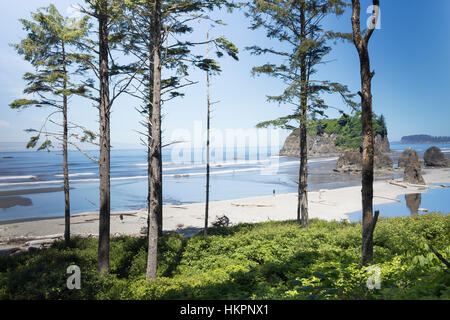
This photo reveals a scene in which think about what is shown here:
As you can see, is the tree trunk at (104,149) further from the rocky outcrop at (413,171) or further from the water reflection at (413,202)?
the rocky outcrop at (413,171)

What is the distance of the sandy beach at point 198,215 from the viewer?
682 inches

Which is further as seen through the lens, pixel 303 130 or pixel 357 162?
pixel 357 162

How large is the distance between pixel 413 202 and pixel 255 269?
84.8 ft

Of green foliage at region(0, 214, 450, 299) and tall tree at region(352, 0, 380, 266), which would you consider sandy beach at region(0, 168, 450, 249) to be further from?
tall tree at region(352, 0, 380, 266)

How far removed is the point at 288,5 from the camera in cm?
1198

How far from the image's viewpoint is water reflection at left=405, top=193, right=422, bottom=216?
2105cm

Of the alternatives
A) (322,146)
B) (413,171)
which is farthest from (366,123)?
(322,146)

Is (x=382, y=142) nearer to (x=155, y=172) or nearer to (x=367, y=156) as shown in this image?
(x=367, y=156)

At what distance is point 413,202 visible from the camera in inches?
961

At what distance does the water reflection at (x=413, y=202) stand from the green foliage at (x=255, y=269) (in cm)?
1466

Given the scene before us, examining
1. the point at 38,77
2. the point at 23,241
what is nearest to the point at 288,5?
the point at 38,77

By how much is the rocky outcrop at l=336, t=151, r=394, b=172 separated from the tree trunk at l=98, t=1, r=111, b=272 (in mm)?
59563

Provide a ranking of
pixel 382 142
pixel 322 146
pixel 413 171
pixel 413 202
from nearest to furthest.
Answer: pixel 413 202 < pixel 413 171 < pixel 382 142 < pixel 322 146
